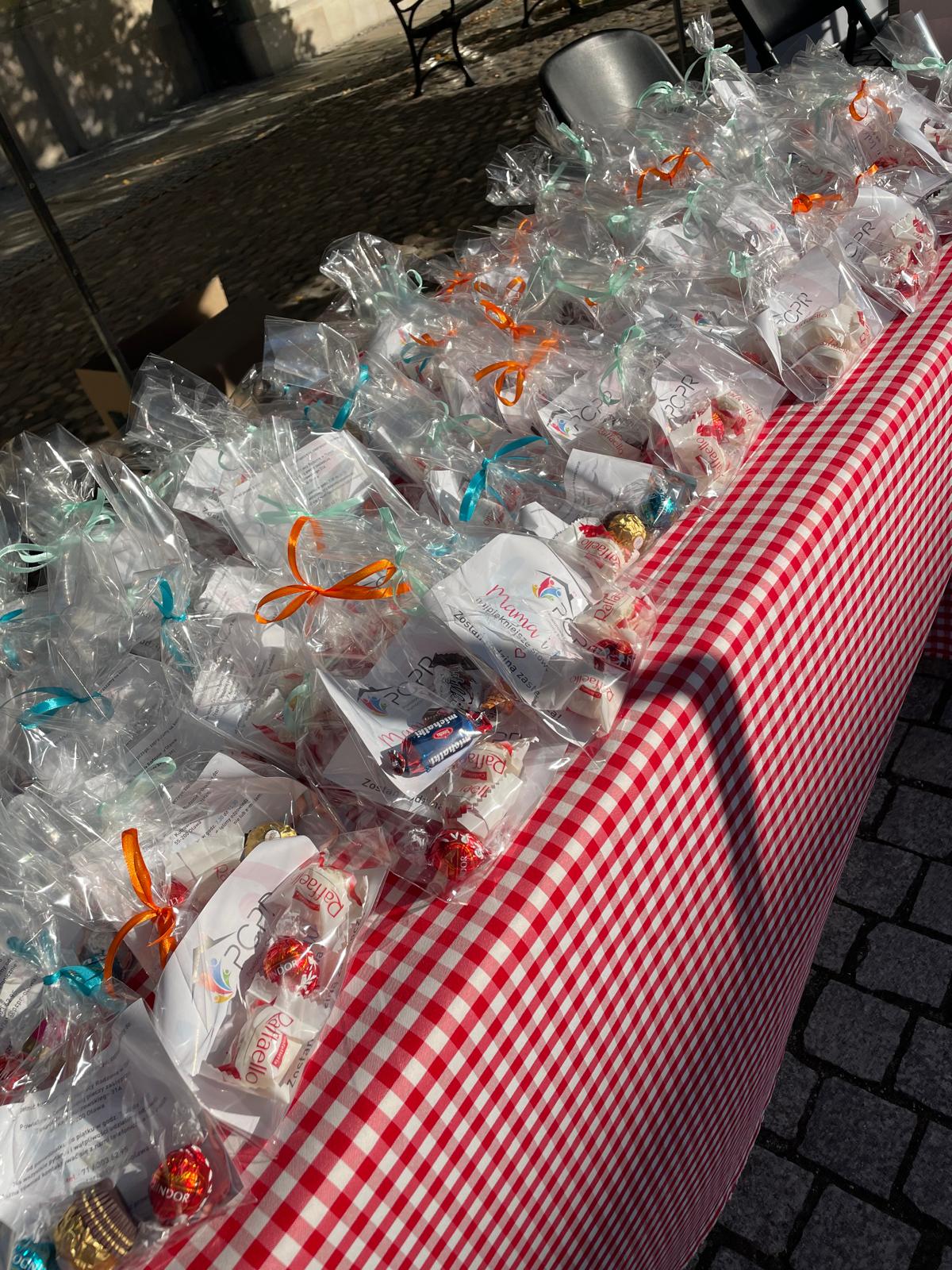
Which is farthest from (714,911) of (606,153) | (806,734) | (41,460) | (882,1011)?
(606,153)

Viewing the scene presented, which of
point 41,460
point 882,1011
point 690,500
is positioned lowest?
point 882,1011

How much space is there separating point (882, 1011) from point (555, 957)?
1039 mm

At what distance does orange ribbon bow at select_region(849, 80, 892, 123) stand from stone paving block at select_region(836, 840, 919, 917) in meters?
Result: 1.64

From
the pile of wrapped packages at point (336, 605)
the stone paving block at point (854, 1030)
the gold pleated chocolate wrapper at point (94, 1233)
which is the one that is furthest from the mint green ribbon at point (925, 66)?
the gold pleated chocolate wrapper at point (94, 1233)

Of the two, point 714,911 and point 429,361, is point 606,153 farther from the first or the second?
point 714,911

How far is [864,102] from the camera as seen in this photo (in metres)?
2.05

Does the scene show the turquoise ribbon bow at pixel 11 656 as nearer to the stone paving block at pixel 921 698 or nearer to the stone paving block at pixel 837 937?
the stone paving block at pixel 837 937

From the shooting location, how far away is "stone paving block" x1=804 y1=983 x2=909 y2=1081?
1602 mm

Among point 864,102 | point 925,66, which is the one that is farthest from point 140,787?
point 925,66

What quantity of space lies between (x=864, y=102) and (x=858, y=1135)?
7.12 ft

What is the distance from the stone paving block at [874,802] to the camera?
1.96 m

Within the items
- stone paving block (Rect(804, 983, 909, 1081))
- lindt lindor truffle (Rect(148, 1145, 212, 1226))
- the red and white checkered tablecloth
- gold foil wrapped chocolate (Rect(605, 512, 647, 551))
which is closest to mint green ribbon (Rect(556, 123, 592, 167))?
the red and white checkered tablecloth

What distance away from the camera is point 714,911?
1.19 m

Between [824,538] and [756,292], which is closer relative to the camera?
[824,538]
